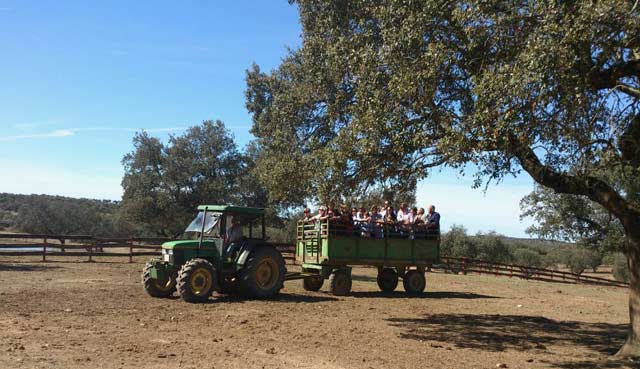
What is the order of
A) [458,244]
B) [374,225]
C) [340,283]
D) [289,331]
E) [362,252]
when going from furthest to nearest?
[458,244], [374,225], [362,252], [340,283], [289,331]

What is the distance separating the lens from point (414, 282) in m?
17.2

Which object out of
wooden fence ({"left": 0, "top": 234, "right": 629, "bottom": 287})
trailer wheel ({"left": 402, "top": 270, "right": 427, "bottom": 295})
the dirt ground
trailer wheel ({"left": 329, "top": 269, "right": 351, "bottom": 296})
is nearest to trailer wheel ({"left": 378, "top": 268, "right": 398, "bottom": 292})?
trailer wheel ({"left": 402, "top": 270, "right": 427, "bottom": 295})

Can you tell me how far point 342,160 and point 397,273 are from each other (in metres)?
8.94

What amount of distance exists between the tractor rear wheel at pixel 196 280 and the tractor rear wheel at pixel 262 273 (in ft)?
3.13

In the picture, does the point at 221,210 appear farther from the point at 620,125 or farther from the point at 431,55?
the point at 620,125

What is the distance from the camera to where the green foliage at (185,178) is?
103ft

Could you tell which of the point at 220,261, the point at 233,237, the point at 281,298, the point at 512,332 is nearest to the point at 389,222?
the point at 281,298

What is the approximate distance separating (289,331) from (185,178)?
932 inches

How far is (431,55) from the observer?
27.2ft

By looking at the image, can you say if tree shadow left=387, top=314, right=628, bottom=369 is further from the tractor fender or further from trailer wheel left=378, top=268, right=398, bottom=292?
trailer wheel left=378, top=268, right=398, bottom=292

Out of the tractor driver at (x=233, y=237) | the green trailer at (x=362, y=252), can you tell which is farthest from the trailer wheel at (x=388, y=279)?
the tractor driver at (x=233, y=237)

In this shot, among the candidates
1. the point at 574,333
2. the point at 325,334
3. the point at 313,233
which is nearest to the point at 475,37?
the point at 325,334

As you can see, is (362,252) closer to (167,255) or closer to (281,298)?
(281,298)

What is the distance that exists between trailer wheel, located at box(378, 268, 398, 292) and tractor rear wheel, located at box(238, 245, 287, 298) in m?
4.57
